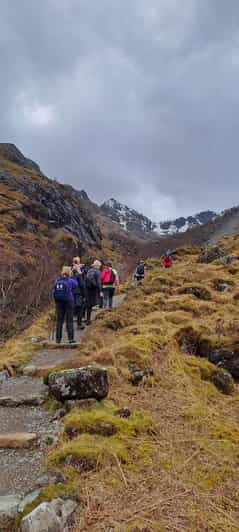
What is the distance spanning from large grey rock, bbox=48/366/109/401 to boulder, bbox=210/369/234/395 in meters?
2.56

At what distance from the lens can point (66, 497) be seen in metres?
3.39

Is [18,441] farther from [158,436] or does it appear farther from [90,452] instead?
[158,436]

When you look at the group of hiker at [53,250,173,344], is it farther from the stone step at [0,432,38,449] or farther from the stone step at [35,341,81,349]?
the stone step at [0,432,38,449]

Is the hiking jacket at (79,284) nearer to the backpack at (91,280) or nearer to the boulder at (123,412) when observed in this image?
the backpack at (91,280)

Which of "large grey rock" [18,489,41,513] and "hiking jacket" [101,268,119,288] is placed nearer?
"large grey rock" [18,489,41,513]

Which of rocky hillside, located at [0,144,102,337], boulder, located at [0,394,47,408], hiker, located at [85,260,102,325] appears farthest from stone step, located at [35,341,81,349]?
rocky hillside, located at [0,144,102,337]

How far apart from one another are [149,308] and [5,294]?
13278 mm

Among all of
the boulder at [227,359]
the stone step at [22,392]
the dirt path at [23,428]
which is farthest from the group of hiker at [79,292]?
the boulder at [227,359]

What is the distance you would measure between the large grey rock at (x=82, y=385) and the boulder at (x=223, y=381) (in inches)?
101

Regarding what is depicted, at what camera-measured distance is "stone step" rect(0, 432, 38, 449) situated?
4684 mm

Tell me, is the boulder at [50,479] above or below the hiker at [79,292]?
below

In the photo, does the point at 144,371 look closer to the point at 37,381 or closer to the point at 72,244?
the point at 37,381

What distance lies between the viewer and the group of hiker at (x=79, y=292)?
9414 mm

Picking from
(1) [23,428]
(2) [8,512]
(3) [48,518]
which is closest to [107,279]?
(1) [23,428]
